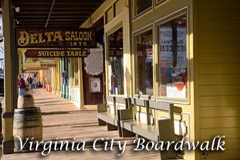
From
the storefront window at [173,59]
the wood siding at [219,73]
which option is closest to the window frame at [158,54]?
the storefront window at [173,59]

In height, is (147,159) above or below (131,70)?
below

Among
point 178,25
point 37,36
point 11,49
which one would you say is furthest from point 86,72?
point 178,25

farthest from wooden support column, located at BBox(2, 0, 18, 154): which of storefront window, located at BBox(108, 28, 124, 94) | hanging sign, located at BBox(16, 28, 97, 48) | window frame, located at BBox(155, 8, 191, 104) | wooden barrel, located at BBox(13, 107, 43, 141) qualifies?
storefront window, located at BBox(108, 28, 124, 94)

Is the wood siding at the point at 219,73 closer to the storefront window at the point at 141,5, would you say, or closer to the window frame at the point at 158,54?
the window frame at the point at 158,54

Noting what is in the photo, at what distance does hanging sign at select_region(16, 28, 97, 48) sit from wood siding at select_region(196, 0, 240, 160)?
5623 millimetres

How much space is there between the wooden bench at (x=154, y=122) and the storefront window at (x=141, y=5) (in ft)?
6.40

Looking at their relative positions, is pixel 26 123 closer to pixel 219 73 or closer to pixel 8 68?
pixel 8 68

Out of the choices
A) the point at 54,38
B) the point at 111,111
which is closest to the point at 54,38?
the point at 54,38

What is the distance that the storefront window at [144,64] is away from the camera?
8.48 m

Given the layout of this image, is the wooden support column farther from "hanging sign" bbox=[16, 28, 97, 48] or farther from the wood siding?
the wood siding

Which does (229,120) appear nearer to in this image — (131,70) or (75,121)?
(131,70)

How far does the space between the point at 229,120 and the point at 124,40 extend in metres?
4.42

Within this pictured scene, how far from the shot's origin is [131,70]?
9.72 m

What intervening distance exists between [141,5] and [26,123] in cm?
352
